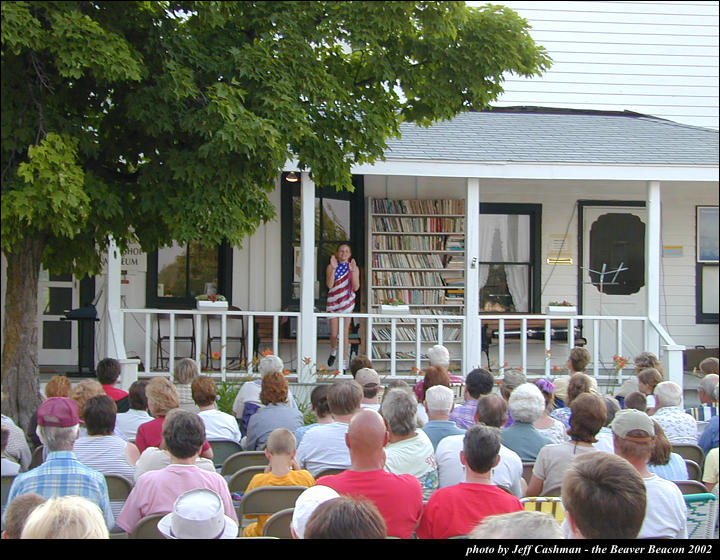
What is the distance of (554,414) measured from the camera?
22.3ft

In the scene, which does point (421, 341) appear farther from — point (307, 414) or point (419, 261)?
point (307, 414)

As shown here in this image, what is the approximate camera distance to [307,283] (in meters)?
10.7

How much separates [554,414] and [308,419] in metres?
3.58

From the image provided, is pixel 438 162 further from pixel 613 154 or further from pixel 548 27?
pixel 548 27

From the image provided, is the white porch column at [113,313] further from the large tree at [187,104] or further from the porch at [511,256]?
the large tree at [187,104]

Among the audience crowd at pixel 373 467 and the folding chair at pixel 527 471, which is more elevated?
the audience crowd at pixel 373 467

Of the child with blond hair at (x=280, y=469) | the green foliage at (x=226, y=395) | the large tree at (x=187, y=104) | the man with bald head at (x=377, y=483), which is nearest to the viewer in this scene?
the man with bald head at (x=377, y=483)

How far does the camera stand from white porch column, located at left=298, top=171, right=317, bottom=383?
10.6 meters

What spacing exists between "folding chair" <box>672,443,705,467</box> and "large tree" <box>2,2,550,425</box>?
3723mm

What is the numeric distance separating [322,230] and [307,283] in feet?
7.46

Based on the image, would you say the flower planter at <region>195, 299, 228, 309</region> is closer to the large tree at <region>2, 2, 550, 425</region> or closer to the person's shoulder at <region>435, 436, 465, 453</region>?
the large tree at <region>2, 2, 550, 425</region>

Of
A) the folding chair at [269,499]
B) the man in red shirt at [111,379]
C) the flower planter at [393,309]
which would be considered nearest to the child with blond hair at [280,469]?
the folding chair at [269,499]

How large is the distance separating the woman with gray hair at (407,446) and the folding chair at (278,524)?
106 cm

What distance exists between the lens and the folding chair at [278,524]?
399 cm
